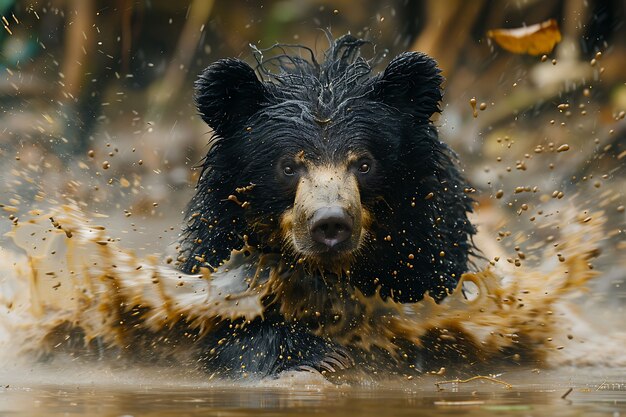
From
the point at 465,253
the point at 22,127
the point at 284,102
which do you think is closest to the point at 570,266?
the point at 465,253

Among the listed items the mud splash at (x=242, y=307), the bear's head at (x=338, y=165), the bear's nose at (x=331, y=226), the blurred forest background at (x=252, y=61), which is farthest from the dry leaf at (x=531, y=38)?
the bear's nose at (x=331, y=226)

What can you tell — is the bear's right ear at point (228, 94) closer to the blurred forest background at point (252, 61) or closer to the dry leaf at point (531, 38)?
the blurred forest background at point (252, 61)

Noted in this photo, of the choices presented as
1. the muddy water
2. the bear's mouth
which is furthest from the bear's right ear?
the muddy water

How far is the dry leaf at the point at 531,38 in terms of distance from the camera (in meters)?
9.94

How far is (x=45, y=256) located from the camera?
653 centimetres

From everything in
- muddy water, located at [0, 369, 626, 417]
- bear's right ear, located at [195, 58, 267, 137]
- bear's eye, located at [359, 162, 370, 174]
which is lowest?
muddy water, located at [0, 369, 626, 417]

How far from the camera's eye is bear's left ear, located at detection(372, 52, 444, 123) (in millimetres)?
5887

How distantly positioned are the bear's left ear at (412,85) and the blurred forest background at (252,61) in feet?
11.8

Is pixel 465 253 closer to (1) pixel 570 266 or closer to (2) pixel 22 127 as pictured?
(1) pixel 570 266

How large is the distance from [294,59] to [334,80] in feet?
1.20

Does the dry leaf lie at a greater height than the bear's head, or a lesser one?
greater

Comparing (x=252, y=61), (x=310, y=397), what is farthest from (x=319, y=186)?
(x=252, y=61)

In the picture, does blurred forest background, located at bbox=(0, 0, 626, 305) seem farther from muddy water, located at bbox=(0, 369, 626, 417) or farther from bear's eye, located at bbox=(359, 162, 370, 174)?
muddy water, located at bbox=(0, 369, 626, 417)

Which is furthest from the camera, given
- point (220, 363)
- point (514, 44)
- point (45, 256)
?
point (514, 44)
